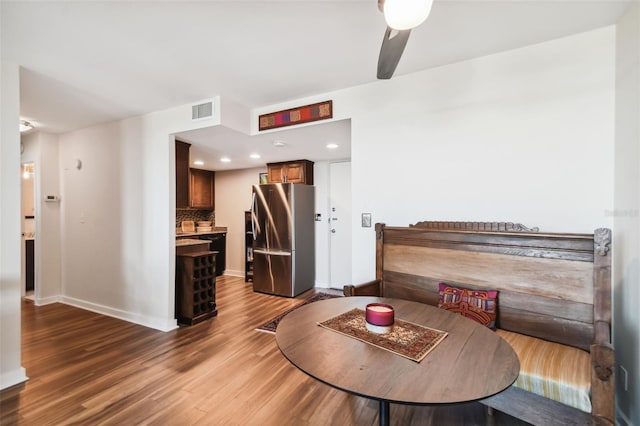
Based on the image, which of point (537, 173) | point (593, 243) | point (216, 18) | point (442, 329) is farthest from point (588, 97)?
point (216, 18)

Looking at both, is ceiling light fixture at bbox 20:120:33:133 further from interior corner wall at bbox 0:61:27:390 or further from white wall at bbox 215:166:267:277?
white wall at bbox 215:166:267:277

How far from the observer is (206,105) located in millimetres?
2822

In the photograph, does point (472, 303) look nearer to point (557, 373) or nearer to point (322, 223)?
point (557, 373)

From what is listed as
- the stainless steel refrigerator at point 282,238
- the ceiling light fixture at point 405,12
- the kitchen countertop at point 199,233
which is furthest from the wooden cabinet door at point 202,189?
the ceiling light fixture at point 405,12

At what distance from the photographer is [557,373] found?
52.3 inches

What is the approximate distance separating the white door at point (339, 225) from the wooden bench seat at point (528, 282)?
88.7 inches

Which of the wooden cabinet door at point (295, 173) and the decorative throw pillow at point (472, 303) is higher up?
the wooden cabinet door at point (295, 173)

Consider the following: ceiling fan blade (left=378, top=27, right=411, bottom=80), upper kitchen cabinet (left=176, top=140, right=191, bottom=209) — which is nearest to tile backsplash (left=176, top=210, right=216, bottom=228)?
upper kitchen cabinet (left=176, top=140, right=191, bottom=209)

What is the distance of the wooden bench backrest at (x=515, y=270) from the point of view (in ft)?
5.23

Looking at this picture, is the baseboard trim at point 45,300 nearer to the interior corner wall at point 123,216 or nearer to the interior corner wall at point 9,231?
the interior corner wall at point 123,216

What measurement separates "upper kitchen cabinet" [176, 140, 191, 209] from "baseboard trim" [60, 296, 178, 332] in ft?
4.52

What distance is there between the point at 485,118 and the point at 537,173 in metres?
0.54

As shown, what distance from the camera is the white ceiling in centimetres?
157

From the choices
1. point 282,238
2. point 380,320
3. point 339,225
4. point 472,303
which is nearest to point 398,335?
point 380,320
